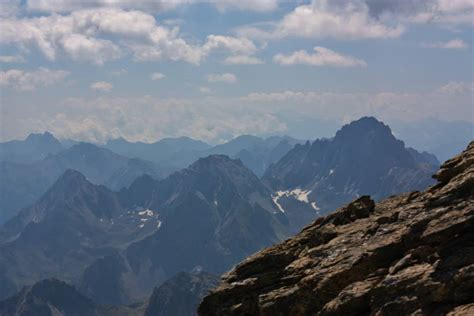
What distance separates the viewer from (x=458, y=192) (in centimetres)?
3828

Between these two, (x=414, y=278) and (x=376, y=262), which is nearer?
(x=414, y=278)

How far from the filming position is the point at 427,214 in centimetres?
3809

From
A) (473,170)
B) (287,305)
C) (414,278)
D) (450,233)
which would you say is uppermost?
(473,170)

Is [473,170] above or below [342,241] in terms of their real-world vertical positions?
above

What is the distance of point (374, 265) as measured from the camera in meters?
38.7

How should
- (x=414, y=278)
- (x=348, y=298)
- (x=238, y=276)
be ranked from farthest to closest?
(x=238, y=276)
(x=348, y=298)
(x=414, y=278)

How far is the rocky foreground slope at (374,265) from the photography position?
3300 centimetres

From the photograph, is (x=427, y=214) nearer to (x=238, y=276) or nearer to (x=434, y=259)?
(x=434, y=259)

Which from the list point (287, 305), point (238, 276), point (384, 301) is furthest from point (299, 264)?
point (384, 301)

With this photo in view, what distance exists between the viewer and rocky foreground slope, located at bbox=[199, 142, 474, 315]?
33000 mm

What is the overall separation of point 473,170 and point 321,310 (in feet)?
49.6

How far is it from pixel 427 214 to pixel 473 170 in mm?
5008

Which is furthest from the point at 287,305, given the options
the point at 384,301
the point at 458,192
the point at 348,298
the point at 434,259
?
the point at 458,192

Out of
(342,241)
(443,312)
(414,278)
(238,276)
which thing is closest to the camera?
(443,312)
